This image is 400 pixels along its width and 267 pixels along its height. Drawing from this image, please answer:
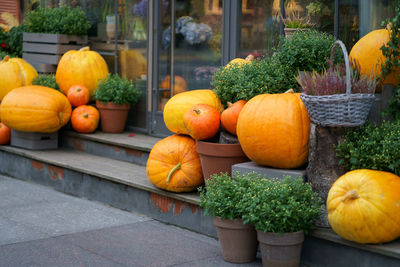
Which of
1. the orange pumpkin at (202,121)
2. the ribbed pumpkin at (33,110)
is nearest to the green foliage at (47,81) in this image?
the ribbed pumpkin at (33,110)

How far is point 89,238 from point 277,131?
1807 millimetres

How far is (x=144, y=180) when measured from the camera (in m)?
5.92

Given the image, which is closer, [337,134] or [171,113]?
[337,134]

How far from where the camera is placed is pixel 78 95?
7.59m

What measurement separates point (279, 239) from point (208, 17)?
11.1ft

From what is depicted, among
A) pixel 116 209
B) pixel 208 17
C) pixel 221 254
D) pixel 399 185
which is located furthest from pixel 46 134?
pixel 399 185

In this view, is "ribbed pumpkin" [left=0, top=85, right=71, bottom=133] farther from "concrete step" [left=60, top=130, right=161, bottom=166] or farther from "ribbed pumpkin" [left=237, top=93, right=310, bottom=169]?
"ribbed pumpkin" [left=237, top=93, right=310, bottom=169]

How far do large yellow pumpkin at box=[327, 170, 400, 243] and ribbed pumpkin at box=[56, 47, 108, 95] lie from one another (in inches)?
180

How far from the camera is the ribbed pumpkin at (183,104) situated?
5473 mm

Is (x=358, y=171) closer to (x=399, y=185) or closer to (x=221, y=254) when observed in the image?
(x=399, y=185)

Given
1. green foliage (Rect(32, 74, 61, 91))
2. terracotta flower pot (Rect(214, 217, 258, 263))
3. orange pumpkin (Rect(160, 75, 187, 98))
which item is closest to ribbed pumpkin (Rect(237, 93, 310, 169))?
terracotta flower pot (Rect(214, 217, 258, 263))

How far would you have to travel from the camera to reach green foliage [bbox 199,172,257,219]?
436cm

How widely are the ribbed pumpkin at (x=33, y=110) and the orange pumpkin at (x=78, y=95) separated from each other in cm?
26

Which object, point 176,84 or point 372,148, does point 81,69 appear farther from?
point 372,148
